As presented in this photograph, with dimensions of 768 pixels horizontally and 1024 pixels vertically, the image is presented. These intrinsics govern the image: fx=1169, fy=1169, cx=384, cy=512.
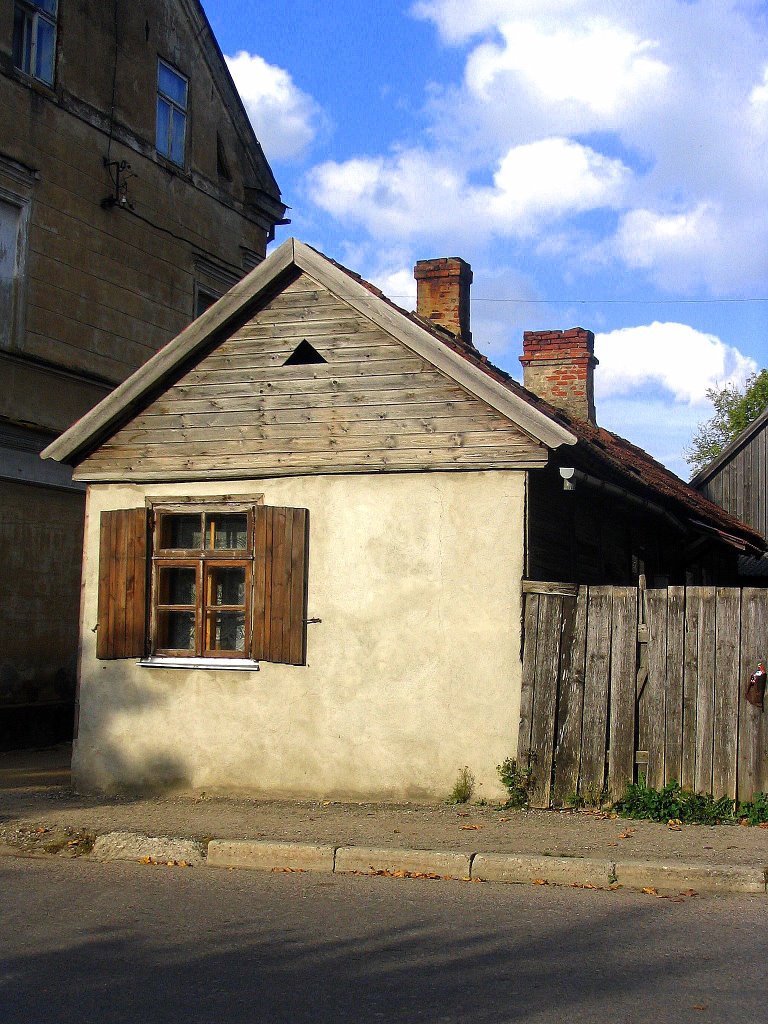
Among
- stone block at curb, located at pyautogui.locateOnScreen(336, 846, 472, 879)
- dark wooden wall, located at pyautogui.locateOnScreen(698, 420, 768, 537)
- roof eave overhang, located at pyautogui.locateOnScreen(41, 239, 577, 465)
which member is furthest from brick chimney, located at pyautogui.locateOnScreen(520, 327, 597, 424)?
dark wooden wall, located at pyautogui.locateOnScreen(698, 420, 768, 537)

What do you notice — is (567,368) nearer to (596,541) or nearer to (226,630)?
(596,541)

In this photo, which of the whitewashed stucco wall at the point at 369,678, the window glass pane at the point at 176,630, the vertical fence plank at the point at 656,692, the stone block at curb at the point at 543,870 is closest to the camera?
the stone block at curb at the point at 543,870

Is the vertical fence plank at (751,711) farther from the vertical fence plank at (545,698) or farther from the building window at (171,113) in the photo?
the building window at (171,113)

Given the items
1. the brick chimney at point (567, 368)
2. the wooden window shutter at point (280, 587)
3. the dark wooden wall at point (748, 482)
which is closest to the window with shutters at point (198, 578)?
the wooden window shutter at point (280, 587)

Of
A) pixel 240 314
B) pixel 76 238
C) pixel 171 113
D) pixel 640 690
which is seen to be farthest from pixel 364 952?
pixel 171 113

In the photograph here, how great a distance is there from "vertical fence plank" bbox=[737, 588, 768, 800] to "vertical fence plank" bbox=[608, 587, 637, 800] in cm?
86

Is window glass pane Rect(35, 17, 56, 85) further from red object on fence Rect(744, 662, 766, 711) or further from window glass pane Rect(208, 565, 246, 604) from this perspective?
red object on fence Rect(744, 662, 766, 711)

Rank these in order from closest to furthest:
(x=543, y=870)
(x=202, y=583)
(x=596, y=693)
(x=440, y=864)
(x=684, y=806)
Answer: (x=543, y=870) < (x=440, y=864) < (x=684, y=806) < (x=596, y=693) < (x=202, y=583)

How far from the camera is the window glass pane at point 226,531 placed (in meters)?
11.2

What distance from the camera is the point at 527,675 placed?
10.0m

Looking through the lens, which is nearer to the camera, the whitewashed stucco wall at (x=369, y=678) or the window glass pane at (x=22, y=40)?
the whitewashed stucco wall at (x=369, y=678)

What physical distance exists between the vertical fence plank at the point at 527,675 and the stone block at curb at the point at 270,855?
7.40 feet

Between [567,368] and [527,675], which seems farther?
[567,368]

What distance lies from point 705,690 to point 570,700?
3.65 ft
